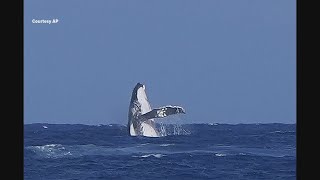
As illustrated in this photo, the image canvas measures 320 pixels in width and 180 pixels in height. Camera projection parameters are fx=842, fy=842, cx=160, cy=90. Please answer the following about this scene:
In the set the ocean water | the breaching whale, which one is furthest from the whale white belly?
the ocean water

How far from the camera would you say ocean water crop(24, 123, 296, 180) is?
31.7 feet

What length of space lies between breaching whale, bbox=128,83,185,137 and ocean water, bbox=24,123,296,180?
120mm

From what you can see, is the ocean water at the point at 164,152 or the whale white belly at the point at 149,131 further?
the whale white belly at the point at 149,131

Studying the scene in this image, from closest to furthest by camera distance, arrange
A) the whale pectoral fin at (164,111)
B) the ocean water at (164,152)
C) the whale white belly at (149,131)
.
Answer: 1. the ocean water at (164,152)
2. the whale pectoral fin at (164,111)
3. the whale white belly at (149,131)

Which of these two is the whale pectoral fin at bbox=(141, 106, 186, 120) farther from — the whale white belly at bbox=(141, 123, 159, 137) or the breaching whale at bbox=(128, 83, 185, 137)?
the whale white belly at bbox=(141, 123, 159, 137)

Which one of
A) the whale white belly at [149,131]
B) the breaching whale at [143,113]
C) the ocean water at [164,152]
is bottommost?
the ocean water at [164,152]

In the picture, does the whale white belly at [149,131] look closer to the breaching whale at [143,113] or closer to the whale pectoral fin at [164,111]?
the breaching whale at [143,113]

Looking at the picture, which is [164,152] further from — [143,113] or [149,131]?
[143,113]

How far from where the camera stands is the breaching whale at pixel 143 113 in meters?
9.71

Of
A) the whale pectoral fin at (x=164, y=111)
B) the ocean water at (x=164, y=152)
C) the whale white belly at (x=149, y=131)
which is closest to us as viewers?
the ocean water at (x=164, y=152)

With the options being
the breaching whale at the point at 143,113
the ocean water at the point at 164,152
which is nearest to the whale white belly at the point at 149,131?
the breaching whale at the point at 143,113

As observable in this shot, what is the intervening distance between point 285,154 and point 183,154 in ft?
3.94

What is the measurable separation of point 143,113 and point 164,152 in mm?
519

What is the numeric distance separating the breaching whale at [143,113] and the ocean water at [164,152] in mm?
120
